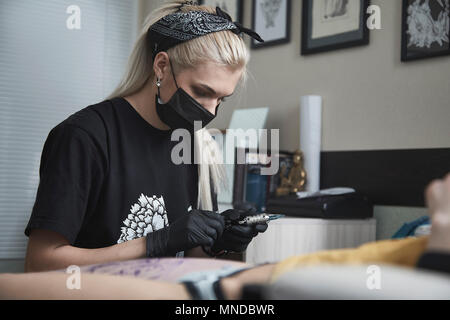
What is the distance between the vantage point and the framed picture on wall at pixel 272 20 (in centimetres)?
286

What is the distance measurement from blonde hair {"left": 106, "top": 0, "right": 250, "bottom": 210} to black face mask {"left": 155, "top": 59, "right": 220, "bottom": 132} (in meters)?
0.08

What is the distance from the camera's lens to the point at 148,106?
164 centimetres

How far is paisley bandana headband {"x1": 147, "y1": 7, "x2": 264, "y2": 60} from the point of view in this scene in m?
1.54

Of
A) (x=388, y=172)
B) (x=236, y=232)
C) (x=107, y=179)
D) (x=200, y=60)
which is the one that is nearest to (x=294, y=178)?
(x=388, y=172)

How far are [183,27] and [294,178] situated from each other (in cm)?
124

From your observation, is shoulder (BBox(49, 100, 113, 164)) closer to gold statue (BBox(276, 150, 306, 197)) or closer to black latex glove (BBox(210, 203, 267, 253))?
black latex glove (BBox(210, 203, 267, 253))

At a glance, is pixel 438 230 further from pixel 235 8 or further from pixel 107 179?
pixel 235 8

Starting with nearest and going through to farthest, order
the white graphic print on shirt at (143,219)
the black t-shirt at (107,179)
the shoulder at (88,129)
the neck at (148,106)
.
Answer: the black t-shirt at (107,179)
the shoulder at (88,129)
the white graphic print on shirt at (143,219)
the neck at (148,106)

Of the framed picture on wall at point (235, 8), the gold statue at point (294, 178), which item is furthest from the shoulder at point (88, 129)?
the framed picture on wall at point (235, 8)

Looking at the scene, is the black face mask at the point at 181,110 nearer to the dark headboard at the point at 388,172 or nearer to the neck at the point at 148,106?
the neck at the point at 148,106

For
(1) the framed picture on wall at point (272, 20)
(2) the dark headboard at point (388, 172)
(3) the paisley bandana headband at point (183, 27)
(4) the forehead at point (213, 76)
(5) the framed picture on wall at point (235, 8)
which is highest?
(5) the framed picture on wall at point (235, 8)

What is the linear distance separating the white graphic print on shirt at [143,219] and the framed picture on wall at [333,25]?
1.42 m

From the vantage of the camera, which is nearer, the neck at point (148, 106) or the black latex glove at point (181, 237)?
the black latex glove at point (181, 237)
